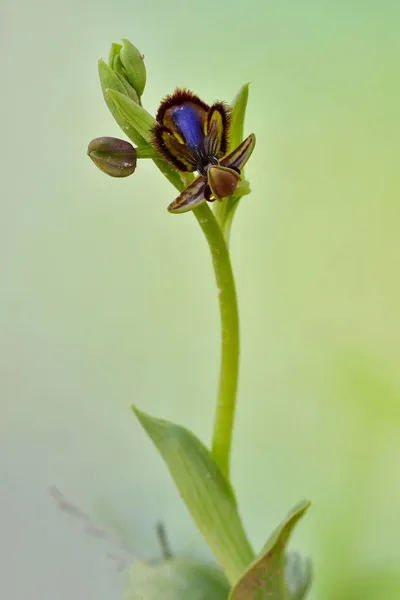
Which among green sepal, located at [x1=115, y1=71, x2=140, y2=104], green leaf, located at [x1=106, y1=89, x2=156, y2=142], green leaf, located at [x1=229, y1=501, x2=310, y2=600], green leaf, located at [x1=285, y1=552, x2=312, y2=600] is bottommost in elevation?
green leaf, located at [x1=285, y1=552, x2=312, y2=600]

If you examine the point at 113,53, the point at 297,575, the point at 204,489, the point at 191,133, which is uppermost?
the point at 113,53

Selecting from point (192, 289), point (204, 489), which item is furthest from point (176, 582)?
point (192, 289)

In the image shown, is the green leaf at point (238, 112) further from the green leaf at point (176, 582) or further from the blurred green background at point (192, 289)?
the green leaf at point (176, 582)

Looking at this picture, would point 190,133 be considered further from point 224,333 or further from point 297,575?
point 297,575

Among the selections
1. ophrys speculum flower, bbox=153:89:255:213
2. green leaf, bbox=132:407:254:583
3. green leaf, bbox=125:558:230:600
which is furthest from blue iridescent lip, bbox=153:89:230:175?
green leaf, bbox=125:558:230:600

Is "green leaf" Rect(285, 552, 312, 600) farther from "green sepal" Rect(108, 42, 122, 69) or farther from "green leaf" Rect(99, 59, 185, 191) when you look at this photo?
"green sepal" Rect(108, 42, 122, 69)
